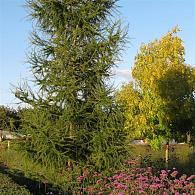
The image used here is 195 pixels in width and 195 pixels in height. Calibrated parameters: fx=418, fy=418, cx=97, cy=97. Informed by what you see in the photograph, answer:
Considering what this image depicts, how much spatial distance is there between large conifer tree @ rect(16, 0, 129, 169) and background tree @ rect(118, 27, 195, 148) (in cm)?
663

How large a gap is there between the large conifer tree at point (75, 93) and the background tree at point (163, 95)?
663cm

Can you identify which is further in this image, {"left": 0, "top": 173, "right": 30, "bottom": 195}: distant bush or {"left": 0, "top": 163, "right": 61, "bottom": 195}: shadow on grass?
{"left": 0, "top": 163, "right": 61, "bottom": 195}: shadow on grass

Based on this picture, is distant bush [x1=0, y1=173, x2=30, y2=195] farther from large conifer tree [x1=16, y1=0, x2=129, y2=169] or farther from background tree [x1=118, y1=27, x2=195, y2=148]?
background tree [x1=118, y1=27, x2=195, y2=148]

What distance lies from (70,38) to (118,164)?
360 cm

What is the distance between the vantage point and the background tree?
1797cm

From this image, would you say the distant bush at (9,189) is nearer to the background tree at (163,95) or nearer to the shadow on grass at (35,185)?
the shadow on grass at (35,185)

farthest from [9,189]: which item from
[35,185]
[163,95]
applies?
[163,95]

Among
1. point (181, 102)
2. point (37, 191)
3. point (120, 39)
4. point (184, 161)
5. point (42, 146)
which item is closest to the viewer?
point (37, 191)

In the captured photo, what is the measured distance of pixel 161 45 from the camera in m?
18.7

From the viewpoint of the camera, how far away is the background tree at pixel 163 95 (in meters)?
18.0

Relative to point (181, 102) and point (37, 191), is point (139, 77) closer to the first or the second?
point (181, 102)

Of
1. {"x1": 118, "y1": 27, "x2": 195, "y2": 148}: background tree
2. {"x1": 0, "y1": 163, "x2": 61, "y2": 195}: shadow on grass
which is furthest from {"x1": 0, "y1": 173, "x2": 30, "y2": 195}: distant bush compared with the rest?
{"x1": 118, "y1": 27, "x2": 195, "y2": 148}: background tree

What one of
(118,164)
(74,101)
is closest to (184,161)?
(118,164)

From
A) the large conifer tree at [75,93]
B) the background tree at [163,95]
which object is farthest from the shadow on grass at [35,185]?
the background tree at [163,95]
